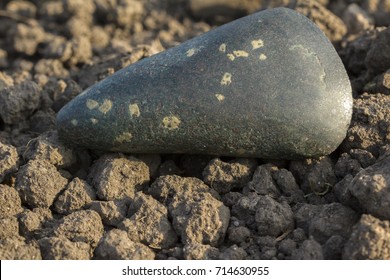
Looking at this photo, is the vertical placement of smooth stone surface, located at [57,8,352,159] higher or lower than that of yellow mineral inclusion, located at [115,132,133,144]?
higher

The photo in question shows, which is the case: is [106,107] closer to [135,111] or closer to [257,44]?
[135,111]

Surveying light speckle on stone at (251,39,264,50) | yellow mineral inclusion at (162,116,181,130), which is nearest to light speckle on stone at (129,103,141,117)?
yellow mineral inclusion at (162,116,181,130)

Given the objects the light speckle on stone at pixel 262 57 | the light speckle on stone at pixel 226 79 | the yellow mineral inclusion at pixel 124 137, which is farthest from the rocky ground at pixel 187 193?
the light speckle on stone at pixel 262 57

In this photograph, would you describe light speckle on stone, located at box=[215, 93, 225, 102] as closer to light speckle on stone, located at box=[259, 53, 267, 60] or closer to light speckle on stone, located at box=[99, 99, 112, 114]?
light speckle on stone, located at box=[259, 53, 267, 60]

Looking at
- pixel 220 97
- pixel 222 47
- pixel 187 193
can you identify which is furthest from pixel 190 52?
pixel 187 193

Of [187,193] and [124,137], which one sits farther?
[124,137]
